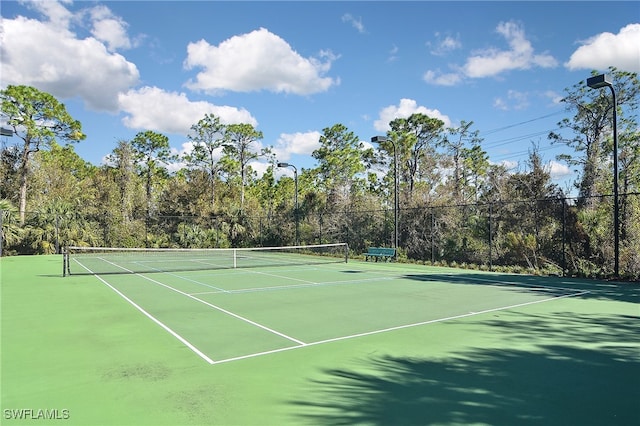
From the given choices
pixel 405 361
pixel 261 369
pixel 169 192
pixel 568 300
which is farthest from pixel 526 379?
pixel 169 192

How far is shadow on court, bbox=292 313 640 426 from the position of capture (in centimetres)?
362

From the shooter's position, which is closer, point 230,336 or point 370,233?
point 230,336

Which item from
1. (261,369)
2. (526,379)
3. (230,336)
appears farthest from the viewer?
(230,336)

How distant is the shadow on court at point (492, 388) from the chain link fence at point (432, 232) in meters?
10.7

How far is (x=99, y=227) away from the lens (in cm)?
2897

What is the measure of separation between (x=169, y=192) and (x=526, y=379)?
36323 mm

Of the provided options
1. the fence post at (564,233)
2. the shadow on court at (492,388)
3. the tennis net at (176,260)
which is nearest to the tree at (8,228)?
the tennis net at (176,260)

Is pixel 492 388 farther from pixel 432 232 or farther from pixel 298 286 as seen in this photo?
pixel 432 232

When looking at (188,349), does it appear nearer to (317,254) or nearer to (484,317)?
(484,317)

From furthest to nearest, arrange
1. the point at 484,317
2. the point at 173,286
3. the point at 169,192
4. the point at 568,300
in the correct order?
the point at 169,192 < the point at 173,286 < the point at 568,300 < the point at 484,317

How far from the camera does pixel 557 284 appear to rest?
507 inches

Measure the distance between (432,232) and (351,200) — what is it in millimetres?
11830

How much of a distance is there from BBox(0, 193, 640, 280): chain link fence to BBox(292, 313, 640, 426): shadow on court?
10735mm

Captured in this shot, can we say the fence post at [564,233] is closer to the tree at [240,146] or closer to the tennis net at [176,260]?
the tennis net at [176,260]
